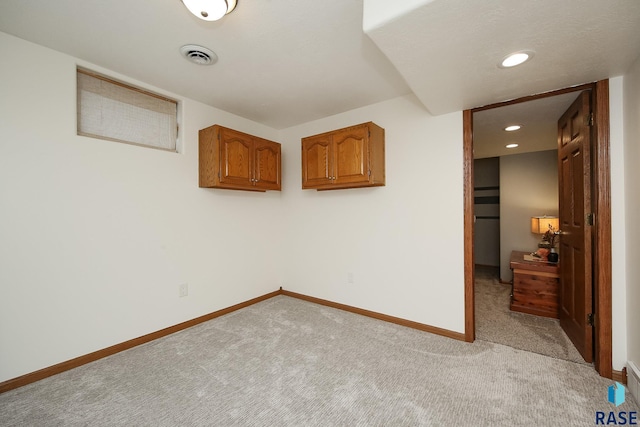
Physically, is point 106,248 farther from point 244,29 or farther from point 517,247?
point 517,247

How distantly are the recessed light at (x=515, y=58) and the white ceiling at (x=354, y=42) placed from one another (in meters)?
0.05

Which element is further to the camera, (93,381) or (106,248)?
(106,248)

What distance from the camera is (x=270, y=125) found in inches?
150

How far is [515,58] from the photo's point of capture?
65.6 inches

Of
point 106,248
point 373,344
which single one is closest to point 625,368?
point 373,344

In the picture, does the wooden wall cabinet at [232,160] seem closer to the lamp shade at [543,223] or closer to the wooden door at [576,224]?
the wooden door at [576,224]

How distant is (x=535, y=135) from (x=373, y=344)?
336 centimetres

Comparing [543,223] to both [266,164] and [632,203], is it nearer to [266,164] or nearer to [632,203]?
[632,203]

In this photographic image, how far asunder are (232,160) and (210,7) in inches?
61.1

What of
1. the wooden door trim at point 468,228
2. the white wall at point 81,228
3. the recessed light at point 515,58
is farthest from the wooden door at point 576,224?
the white wall at point 81,228

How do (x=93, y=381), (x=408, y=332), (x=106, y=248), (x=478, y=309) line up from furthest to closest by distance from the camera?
(x=478, y=309) → (x=408, y=332) → (x=106, y=248) → (x=93, y=381)

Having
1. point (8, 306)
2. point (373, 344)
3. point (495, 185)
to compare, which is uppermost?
point (495, 185)

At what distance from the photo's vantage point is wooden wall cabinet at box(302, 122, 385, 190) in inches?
108

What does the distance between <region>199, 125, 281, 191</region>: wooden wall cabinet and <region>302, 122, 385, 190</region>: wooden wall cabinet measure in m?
0.54
